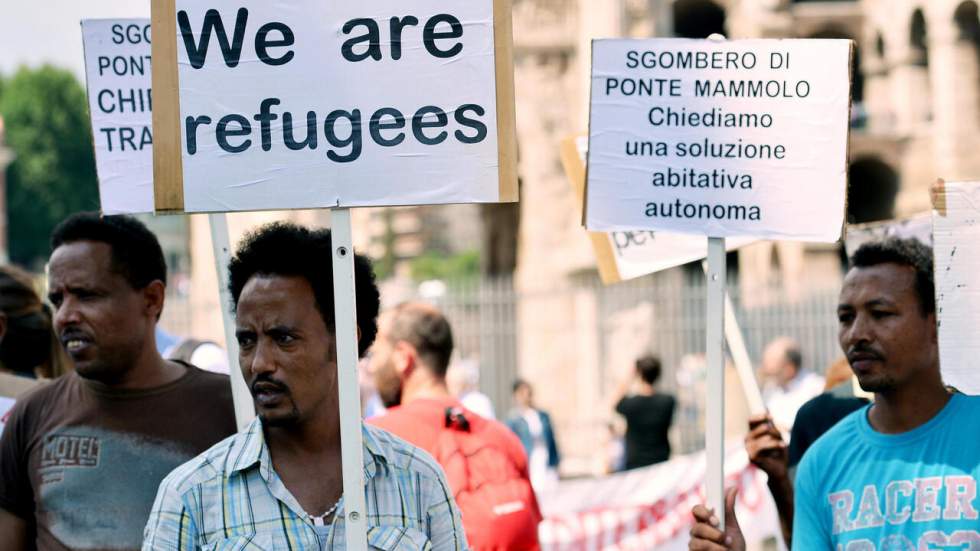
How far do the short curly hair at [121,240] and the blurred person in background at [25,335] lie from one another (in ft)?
4.76

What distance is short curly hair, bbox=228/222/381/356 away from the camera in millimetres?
3740

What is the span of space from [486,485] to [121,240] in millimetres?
1387

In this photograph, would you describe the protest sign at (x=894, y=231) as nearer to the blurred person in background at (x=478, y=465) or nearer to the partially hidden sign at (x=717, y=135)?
the partially hidden sign at (x=717, y=135)

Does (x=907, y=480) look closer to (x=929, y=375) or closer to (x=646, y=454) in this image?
(x=929, y=375)

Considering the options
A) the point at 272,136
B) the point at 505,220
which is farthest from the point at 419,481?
the point at 505,220

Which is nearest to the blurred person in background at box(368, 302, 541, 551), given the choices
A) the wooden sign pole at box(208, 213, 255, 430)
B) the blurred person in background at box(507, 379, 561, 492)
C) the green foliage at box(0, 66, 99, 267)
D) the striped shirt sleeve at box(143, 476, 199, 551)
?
the wooden sign pole at box(208, 213, 255, 430)

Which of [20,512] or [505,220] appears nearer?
[20,512]

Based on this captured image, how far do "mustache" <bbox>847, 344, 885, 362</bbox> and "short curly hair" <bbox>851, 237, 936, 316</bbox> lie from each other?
190 mm

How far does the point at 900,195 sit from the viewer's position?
50469 millimetres

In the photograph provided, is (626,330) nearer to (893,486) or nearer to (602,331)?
(602,331)

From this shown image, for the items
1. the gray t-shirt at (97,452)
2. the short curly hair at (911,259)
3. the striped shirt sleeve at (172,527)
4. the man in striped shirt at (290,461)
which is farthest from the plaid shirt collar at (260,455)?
the short curly hair at (911,259)

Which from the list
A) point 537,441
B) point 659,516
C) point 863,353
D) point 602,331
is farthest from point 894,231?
point 602,331

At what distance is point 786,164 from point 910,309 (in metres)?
0.50

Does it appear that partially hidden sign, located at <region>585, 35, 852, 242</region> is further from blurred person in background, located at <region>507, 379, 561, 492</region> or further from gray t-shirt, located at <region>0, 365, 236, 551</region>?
blurred person in background, located at <region>507, 379, 561, 492</region>
